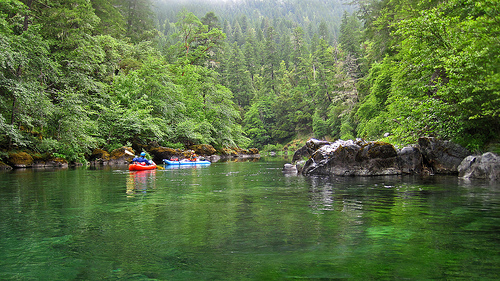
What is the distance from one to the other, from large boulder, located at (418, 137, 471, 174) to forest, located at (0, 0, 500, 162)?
51 centimetres

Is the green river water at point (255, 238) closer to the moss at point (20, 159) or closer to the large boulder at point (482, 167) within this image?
the large boulder at point (482, 167)

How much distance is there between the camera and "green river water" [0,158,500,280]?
3.53m

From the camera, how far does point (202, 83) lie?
4775cm

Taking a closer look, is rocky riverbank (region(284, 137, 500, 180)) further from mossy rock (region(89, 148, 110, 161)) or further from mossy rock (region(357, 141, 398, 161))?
mossy rock (region(89, 148, 110, 161))

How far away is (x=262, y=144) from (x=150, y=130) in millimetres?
42768

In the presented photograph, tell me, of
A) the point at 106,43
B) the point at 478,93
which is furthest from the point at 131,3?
the point at 478,93

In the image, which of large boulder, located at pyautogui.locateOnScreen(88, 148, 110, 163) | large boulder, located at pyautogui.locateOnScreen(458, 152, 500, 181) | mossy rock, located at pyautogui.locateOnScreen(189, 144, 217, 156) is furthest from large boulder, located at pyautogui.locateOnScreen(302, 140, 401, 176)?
mossy rock, located at pyautogui.locateOnScreen(189, 144, 217, 156)

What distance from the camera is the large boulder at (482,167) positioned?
12.1m

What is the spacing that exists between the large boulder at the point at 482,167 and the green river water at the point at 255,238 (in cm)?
392

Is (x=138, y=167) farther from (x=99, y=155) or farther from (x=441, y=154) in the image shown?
(x=441, y=154)

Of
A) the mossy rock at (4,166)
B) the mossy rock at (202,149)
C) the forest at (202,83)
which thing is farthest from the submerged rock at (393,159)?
the mossy rock at (202,149)

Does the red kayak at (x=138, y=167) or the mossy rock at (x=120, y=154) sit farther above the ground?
the mossy rock at (x=120, y=154)

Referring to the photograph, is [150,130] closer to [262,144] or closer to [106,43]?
[106,43]

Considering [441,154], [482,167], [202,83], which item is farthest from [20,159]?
[202,83]
